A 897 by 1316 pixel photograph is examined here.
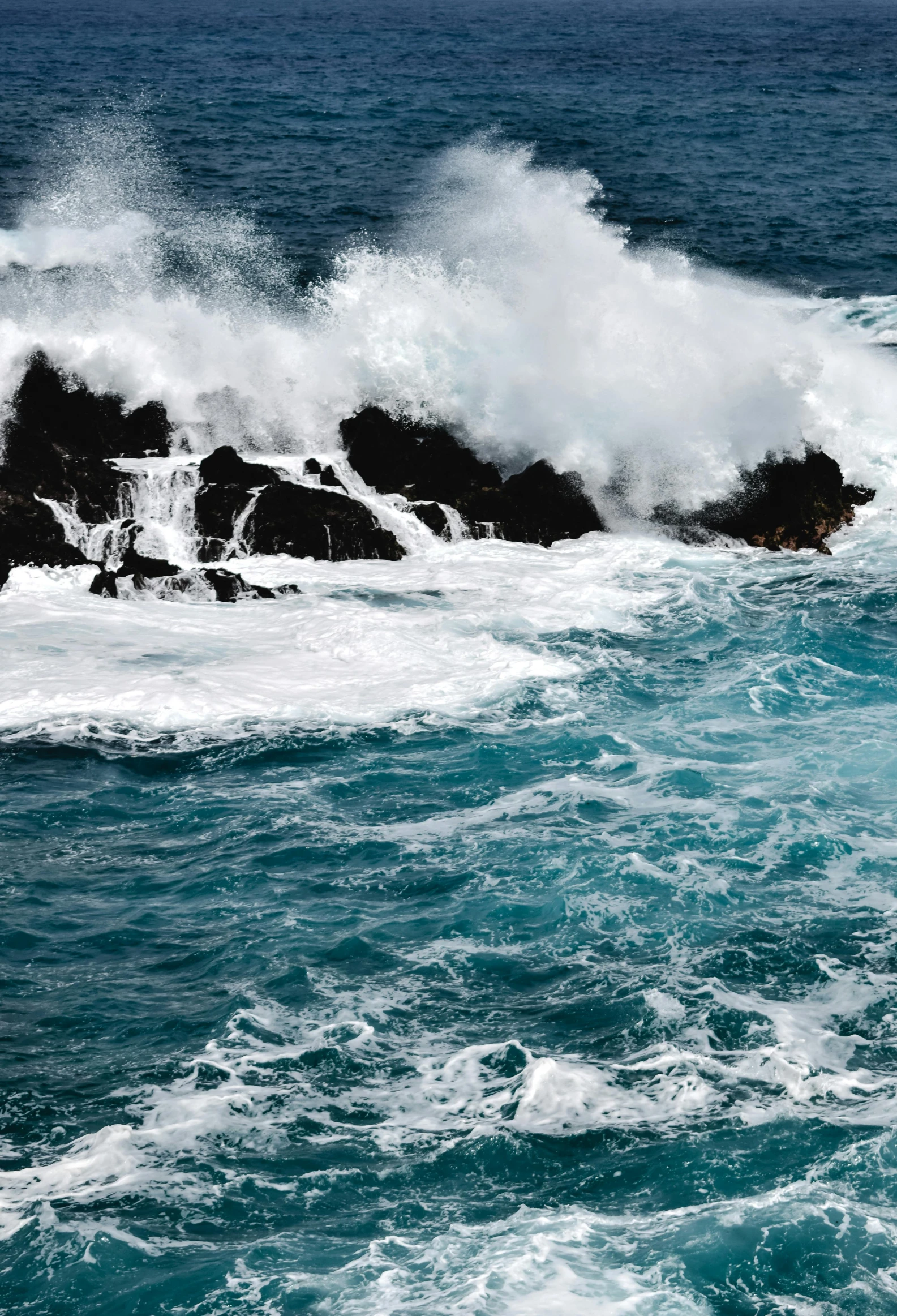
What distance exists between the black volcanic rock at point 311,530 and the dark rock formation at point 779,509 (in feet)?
15.5

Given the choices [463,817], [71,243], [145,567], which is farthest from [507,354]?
[463,817]

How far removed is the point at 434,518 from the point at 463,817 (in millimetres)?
8608

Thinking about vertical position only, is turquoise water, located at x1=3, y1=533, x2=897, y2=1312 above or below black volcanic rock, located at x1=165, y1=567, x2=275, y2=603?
below

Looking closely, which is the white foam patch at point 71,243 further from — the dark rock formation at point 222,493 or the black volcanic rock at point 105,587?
the black volcanic rock at point 105,587

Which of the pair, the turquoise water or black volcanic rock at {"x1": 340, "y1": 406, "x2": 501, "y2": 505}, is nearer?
the turquoise water

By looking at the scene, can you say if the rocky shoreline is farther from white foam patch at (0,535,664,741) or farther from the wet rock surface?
white foam patch at (0,535,664,741)

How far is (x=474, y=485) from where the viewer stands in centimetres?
2094

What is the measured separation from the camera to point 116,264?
85.1ft

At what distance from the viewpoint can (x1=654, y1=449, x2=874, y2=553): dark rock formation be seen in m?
20.6

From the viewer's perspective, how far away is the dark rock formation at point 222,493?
763 inches

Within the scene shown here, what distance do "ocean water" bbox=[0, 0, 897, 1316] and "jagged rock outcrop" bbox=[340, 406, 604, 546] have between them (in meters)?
0.49

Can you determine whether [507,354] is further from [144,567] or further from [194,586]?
[144,567]

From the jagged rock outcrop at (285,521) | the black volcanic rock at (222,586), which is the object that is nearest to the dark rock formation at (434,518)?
the jagged rock outcrop at (285,521)

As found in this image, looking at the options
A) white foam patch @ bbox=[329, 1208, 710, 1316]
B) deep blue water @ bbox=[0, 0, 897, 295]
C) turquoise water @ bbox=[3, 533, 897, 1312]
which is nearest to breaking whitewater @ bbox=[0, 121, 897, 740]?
turquoise water @ bbox=[3, 533, 897, 1312]
